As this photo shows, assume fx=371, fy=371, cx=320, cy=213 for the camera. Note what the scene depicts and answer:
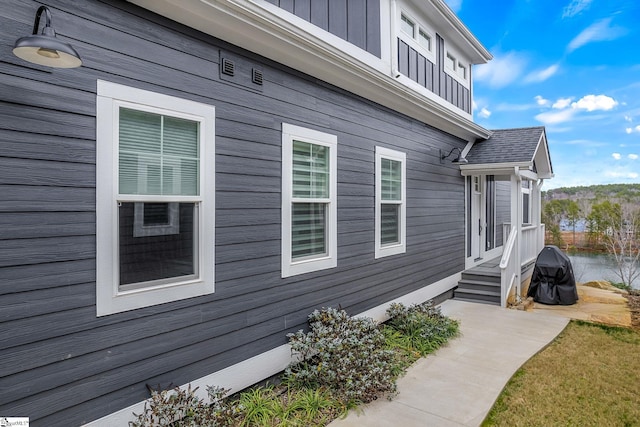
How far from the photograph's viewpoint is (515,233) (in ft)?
24.5

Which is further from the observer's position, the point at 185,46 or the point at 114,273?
the point at 185,46

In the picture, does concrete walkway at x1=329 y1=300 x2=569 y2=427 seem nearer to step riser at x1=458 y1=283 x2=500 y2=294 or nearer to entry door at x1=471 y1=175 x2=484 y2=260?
step riser at x1=458 y1=283 x2=500 y2=294

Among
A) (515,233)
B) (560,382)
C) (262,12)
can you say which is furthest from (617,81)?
(262,12)

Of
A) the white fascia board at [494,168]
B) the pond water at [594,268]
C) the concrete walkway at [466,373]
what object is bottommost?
the pond water at [594,268]

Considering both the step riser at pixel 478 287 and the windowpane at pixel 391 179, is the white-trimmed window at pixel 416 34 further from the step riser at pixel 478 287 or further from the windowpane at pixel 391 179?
the step riser at pixel 478 287

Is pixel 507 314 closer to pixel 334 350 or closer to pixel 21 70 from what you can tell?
pixel 334 350

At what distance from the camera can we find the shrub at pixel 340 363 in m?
3.43

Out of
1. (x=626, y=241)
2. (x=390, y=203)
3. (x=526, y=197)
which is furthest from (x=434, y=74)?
(x=626, y=241)

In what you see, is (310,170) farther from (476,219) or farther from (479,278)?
(476,219)

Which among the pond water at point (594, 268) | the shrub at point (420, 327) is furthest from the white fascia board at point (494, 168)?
the pond water at point (594, 268)

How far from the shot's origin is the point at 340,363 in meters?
3.52

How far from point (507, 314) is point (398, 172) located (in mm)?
3179

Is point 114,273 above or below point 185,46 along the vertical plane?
below

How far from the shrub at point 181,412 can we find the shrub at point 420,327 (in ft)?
8.70
